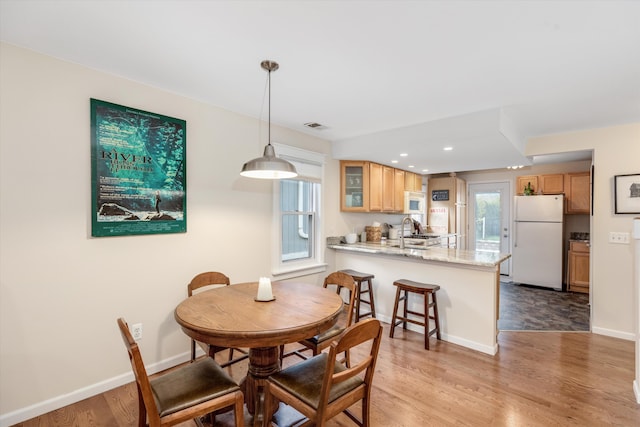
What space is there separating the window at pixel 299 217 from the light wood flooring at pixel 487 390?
1.23 m

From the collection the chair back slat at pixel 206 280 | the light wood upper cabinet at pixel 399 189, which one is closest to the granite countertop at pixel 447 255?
the light wood upper cabinet at pixel 399 189

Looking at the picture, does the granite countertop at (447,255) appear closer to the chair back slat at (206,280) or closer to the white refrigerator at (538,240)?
the chair back slat at (206,280)

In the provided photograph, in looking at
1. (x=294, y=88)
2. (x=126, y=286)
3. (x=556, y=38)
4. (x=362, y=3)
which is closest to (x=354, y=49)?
(x=362, y=3)

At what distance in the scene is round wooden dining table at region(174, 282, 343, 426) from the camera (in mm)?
1566

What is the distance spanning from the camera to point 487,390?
7.64ft

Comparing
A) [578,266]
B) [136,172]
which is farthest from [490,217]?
[136,172]

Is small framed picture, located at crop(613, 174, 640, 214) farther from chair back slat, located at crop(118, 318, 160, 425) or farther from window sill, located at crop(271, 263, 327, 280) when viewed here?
chair back slat, located at crop(118, 318, 160, 425)

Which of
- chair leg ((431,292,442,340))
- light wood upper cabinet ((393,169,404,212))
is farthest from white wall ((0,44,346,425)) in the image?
light wood upper cabinet ((393,169,404,212))

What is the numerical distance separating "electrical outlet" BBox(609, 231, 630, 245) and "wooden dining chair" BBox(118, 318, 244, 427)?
4.35 meters

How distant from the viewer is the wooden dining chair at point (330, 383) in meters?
1.39

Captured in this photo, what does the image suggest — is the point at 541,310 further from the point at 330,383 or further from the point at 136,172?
the point at 136,172

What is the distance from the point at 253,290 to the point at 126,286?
103 cm

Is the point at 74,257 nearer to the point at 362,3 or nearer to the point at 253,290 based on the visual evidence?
the point at 253,290

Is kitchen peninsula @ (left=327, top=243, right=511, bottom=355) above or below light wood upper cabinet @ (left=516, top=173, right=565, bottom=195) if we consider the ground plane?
below
